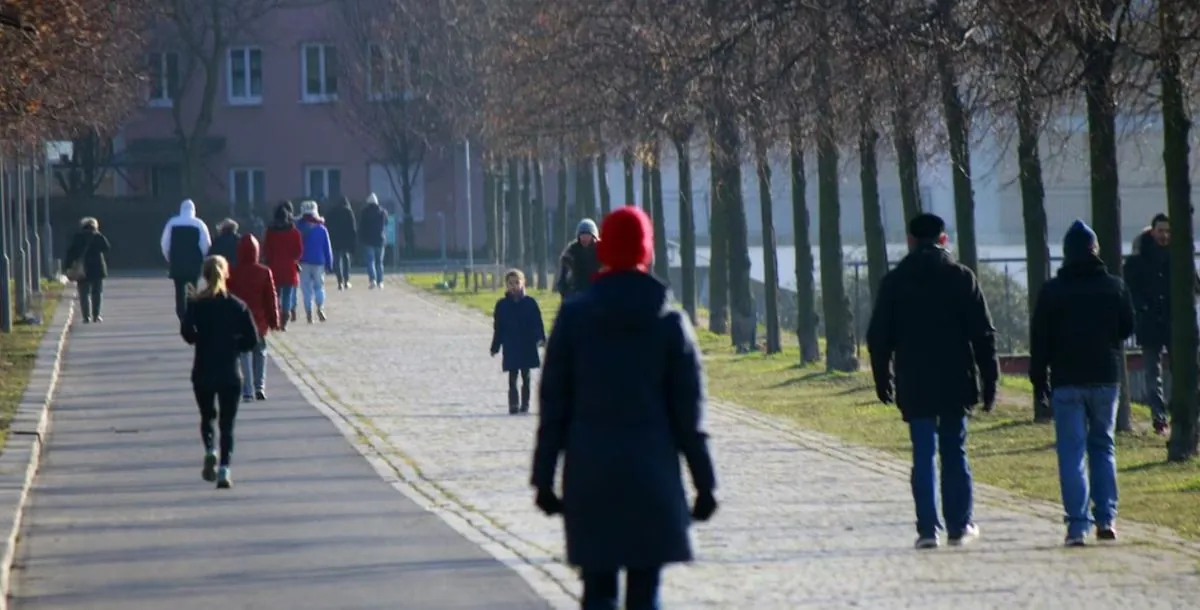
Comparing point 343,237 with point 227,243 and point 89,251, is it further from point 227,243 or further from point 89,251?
point 227,243

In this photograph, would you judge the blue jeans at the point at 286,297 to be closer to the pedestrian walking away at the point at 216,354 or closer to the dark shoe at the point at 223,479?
the pedestrian walking away at the point at 216,354

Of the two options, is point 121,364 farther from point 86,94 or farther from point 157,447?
point 157,447

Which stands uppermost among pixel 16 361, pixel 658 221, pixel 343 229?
pixel 343 229

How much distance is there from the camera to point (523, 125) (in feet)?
114

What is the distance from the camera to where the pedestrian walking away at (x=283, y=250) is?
3209 cm

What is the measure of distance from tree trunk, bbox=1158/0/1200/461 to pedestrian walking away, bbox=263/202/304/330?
57.2ft

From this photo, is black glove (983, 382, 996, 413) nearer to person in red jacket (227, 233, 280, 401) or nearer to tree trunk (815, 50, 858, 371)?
person in red jacket (227, 233, 280, 401)

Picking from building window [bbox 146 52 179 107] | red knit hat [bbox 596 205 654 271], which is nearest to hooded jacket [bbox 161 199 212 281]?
red knit hat [bbox 596 205 654 271]

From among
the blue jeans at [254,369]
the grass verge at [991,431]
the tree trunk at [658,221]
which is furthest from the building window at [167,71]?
the blue jeans at [254,369]

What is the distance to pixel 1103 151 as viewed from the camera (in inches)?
692

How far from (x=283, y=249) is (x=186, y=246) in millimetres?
1548

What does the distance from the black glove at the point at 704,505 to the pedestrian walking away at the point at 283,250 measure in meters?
24.9

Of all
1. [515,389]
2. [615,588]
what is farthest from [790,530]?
[515,389]

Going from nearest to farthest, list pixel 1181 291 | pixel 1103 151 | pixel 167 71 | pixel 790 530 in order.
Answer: pixel 790 530 → pixel 1181 291 → pixel 1103 151 → pixel 167 71
